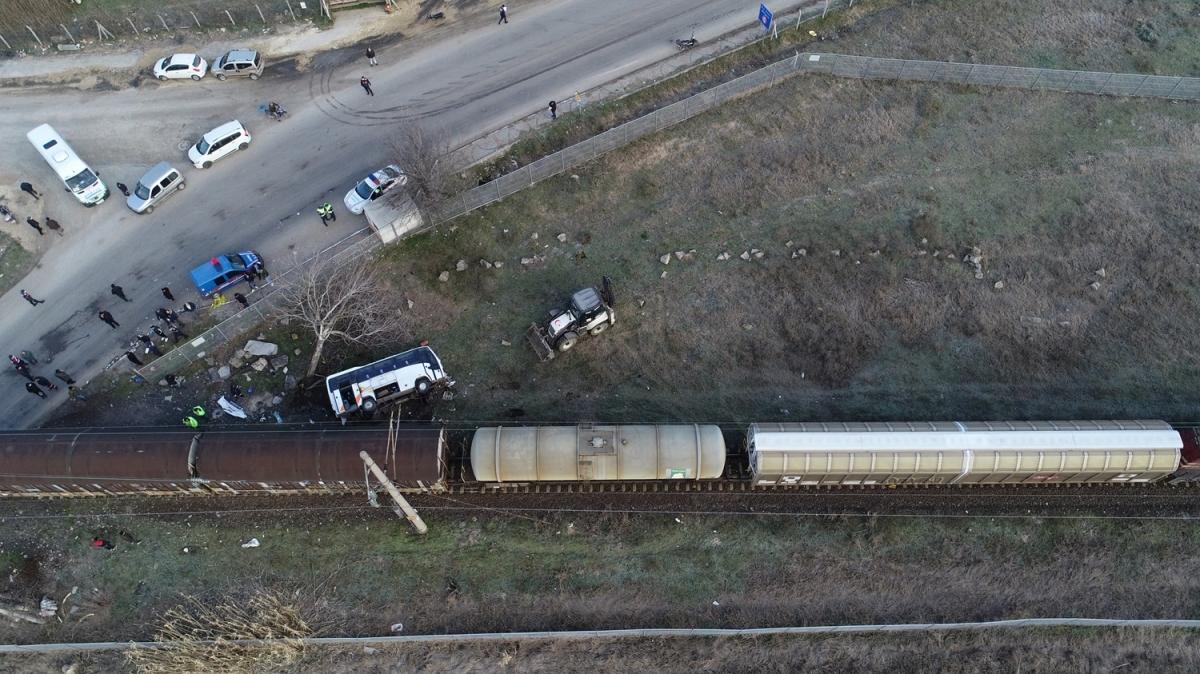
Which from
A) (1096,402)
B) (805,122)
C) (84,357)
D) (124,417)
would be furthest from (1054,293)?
(84,357)

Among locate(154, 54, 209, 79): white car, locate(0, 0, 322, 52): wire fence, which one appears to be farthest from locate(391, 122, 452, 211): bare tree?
locate(0, 0, 322, 52): wire fence

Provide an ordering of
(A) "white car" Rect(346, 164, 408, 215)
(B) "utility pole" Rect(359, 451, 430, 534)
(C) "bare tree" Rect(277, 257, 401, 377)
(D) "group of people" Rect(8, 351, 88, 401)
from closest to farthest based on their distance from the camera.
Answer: (B) "utility pole" Rect(359, 451, 430, 534) → (C) "bare tree" Rect(277, 257, 401, 377) → (D) "group of people" Rect(8, 351, 88, 401) → (A) "white car" Rect(346, 164, 408, 215)

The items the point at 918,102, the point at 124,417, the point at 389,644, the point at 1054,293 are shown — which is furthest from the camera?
the point at 918,102

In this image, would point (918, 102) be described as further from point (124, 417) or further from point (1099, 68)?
point (124, 417)

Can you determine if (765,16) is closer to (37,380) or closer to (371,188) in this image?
(371,188)

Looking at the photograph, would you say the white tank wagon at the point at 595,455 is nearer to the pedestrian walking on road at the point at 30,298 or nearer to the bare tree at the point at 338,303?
the bare tree at the point at 338,303

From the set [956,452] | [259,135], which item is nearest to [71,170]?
[259,135]

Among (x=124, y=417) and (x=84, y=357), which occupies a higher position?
(x=84, y=357)

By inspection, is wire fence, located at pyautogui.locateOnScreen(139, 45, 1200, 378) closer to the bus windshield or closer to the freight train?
the freight train
